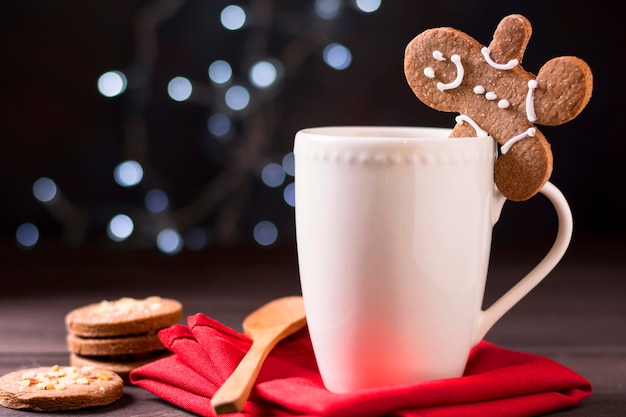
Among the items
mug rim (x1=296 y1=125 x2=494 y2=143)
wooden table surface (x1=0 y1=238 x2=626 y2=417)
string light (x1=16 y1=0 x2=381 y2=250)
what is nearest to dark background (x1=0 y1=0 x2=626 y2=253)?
string light (x1=16 y1=0 x2=381 y2=250)

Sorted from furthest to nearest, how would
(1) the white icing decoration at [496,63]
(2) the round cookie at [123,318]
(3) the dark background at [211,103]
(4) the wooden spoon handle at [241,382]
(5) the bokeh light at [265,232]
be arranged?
(5) the bokeh light at [265,232], (3) the dark background at [211,103], (2) the round cookie at [123,318], (1) the white icing decoration at [496,63], (4) the wooden spoon handle at [241,382]

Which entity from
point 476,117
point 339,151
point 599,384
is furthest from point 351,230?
point 599,384

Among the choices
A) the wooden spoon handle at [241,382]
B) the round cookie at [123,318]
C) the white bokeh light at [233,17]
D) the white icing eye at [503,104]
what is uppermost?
the white bokeh light at [233,17]

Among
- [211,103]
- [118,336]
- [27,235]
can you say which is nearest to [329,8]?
[211,103]

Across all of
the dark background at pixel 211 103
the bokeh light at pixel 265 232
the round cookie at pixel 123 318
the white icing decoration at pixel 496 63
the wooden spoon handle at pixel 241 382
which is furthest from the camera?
the bokeh light at pixel 265 232

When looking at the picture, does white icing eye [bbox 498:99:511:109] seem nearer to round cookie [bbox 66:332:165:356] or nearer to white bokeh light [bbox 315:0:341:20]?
round cookie [bbox 66:332:165:356]

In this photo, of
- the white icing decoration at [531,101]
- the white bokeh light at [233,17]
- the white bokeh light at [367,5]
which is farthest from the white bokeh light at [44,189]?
the white icing decoration at [531,101]

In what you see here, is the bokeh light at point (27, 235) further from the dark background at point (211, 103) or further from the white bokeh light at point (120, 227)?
the white bokeh light at point (120, 227)

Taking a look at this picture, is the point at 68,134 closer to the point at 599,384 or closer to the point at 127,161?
the point at 127,161
